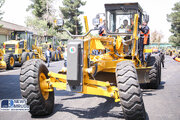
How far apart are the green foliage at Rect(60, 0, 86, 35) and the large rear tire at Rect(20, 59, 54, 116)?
52.1 m

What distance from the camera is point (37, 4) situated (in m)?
54.8

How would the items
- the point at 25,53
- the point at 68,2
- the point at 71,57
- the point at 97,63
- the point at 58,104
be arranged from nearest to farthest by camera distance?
the point at 71,57 < the point at 97,63 < the point at 58,104 < the point at 25,53 < the point at 68,2

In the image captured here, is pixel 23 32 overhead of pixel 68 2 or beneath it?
beneath

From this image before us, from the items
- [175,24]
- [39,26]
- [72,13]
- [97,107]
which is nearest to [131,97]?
[97,107]

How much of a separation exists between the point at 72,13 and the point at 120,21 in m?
51.0

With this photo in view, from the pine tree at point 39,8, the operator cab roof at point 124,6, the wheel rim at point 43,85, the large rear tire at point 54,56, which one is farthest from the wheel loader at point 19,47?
the pine tree at point 39,8

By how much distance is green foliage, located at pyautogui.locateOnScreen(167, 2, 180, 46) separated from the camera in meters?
61.8

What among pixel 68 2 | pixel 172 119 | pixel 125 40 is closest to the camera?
pixel 172 119

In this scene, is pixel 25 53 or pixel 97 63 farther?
pixel 25 53

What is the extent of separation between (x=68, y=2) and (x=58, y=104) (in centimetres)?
5414

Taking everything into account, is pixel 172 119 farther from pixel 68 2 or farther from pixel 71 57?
pixel 68 2

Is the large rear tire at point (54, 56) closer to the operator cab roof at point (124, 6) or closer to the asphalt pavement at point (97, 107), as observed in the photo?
the asphalt pavement at point (97, 107)

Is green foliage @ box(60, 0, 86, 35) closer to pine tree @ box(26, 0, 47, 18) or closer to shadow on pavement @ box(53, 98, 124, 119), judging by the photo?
pine tree @ box(26, 0, 47, 18)

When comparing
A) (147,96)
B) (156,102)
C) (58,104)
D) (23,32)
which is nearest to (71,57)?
(58,104)
